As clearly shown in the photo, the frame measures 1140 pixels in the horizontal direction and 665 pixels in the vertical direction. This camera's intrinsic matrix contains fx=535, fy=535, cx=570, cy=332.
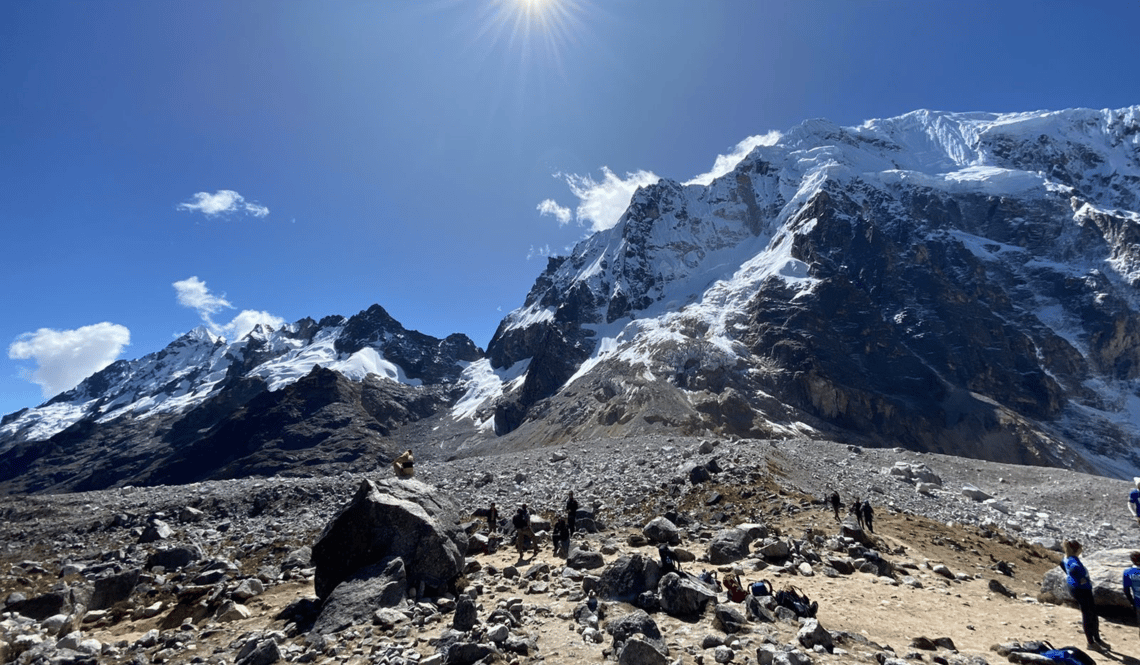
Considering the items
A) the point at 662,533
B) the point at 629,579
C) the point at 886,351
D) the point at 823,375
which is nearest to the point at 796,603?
the point at 629,579

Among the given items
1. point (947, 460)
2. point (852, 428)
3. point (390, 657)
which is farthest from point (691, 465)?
point (852, 428)

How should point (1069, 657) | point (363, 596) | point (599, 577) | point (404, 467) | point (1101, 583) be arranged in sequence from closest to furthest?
point (1069, 657)
point (363, 596)
point (599, 577)
point (1101, 583)
point (404, 467)

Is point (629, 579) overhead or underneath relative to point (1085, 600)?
overhead

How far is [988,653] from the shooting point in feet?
31.6

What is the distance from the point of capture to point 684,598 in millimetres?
10234

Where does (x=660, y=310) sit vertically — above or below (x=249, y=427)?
above

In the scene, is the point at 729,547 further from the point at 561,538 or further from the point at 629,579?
the point at 561,538

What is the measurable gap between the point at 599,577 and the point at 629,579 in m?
0.99

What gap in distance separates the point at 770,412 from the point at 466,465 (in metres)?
90.0

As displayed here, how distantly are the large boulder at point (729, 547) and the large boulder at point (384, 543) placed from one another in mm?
7072

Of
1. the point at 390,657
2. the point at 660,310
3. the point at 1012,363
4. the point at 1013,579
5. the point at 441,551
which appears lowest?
the point at 1013,579

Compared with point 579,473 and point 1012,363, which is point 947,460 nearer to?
point 579,473

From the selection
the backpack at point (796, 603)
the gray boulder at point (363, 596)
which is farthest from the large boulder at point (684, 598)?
the gray boulder at point (363, 596)

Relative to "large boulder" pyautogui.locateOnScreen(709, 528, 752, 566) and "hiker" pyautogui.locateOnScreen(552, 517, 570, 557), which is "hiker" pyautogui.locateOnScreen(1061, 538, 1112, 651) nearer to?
"large boulder" pyautogui.locateOnScreen(709, 528, 752, 566)
